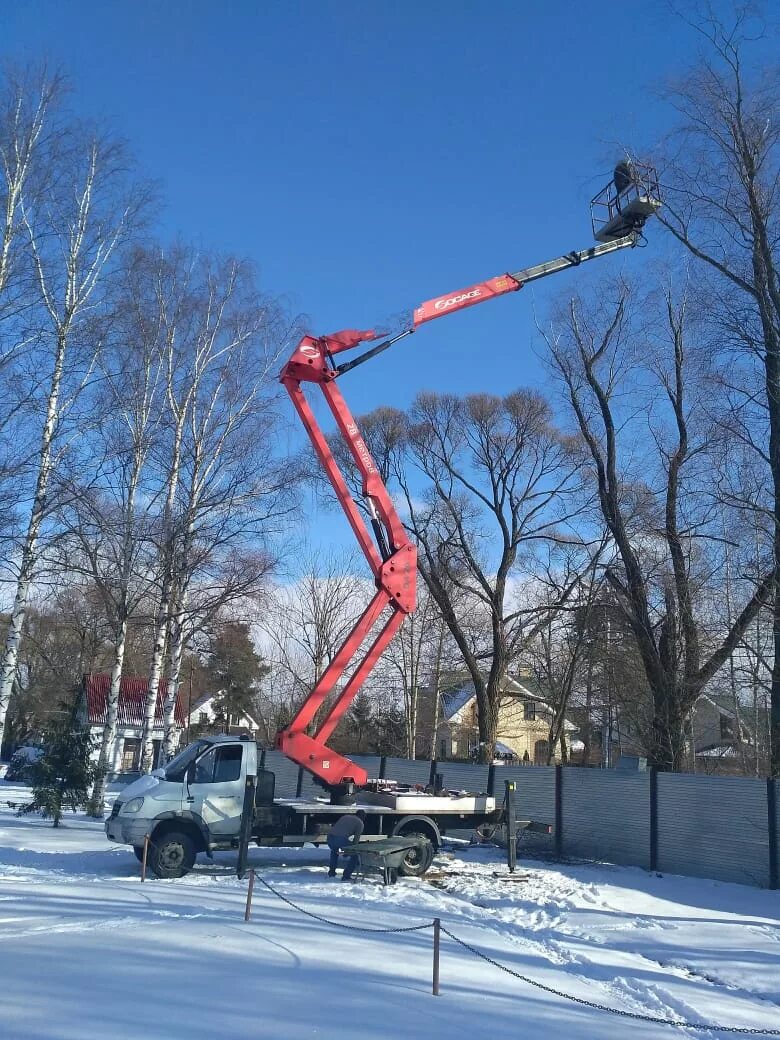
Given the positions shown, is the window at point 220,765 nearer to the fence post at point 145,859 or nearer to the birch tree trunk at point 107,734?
the fence post at point 145,859

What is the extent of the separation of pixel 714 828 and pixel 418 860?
5.49m


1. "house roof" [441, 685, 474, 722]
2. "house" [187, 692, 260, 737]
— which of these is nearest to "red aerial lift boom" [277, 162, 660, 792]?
"house" [187, 692, 260, 737]

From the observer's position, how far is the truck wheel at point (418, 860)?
1498 centimetres

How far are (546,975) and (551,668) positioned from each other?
107 feet

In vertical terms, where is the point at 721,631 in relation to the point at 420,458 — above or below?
below

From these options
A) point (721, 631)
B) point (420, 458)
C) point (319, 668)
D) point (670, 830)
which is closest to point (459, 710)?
point (319, 668)

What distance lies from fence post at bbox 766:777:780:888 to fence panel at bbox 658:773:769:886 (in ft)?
0.39

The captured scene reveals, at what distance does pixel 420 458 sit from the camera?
3419 cm

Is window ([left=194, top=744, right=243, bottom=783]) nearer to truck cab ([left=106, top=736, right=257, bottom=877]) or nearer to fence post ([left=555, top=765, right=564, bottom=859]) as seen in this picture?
truck cab ([left=106, top=736, right=257, bottom=877])

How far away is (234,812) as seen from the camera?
14.8m

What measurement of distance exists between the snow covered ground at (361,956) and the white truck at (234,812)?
63 cm

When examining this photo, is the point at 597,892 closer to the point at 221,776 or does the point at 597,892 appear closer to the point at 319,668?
the point at 221,776

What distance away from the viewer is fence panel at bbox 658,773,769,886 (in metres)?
15.1

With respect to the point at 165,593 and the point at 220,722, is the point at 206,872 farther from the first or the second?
the point at 220,722
